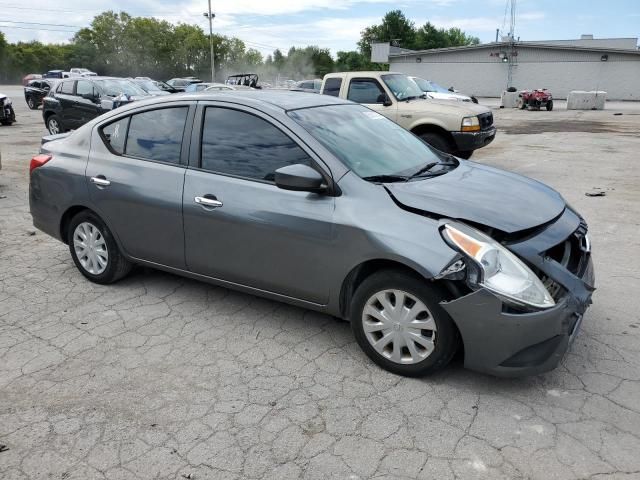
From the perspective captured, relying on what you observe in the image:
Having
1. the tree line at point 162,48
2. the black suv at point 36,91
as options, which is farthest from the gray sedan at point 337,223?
the tree line at point 162,48

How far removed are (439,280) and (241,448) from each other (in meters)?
1.34

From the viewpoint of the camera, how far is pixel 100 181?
4.29 metres

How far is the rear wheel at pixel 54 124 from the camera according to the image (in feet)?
47.1

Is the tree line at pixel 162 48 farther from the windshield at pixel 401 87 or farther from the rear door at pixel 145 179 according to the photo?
the rear door at pixel 145 179

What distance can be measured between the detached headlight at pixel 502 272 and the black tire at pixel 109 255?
281cm

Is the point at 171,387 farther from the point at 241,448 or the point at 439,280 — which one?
the point at 439,280

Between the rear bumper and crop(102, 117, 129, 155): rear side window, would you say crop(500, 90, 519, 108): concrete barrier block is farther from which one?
crop(102, 117, 129, 155): rear side window

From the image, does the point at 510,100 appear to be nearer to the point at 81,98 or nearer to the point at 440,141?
the point at 440,141

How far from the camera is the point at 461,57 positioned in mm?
46625

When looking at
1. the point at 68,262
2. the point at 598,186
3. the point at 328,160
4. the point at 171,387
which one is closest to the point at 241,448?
the point at 171,387

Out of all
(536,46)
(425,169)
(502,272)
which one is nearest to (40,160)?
(425,169)

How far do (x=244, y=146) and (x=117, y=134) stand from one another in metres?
1.32

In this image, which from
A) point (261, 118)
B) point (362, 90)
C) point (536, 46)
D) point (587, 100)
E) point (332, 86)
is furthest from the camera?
point (536, 46)

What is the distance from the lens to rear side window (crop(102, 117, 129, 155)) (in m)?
4.34
